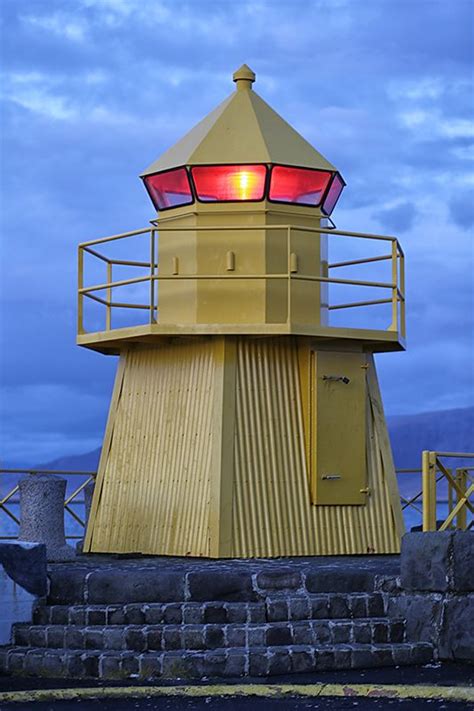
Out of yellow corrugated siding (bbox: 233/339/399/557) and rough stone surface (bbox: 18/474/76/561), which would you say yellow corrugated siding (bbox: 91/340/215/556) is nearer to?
yellow corrugated siding (bbox: 233/339/399/557)

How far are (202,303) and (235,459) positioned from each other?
2.43 meters

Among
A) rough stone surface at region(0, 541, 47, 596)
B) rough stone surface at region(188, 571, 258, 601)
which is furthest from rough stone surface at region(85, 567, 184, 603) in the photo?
rough stone surface at region(0, 541, 47, 596)

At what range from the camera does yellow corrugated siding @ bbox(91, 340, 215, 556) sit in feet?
60.3

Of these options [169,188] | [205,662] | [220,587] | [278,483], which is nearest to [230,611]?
[220,587]

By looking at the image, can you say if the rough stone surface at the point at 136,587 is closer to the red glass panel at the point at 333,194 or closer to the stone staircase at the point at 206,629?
the stone staircase at the point at 206,629

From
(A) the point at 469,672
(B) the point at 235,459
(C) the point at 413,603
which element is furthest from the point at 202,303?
(A) the point at 469,672

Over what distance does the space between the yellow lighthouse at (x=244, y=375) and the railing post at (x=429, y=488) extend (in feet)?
10.4

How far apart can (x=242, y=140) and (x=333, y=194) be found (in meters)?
1.73

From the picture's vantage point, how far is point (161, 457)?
19047 mm

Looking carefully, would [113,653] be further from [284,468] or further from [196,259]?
[196,259]

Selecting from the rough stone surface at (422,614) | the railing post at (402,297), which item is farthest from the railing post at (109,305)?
the rough stone surface at (422,614)

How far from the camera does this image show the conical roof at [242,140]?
62.4ft

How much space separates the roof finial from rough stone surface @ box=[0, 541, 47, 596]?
8.41 meters

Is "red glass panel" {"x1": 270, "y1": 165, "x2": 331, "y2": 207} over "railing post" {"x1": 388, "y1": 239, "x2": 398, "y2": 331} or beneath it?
over
